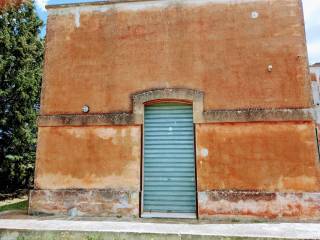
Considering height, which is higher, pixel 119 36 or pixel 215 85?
pixel 119 36

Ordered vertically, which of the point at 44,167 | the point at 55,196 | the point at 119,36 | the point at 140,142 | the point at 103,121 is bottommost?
the point at 55,196

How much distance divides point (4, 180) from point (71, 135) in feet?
31.1

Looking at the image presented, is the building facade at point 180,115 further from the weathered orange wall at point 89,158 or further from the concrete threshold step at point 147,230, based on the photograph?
the concrete threshold step at point 147,230

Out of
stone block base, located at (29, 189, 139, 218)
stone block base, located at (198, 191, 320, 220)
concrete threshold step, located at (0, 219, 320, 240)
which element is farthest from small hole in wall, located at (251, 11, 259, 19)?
stone block base, located at (29, 189, 139, 218)

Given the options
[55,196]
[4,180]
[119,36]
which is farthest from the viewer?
[4,180]

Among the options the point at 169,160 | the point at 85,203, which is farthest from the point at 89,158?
the point at 169,160

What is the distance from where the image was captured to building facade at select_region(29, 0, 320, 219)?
24.7ft

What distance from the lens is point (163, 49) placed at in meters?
8.48

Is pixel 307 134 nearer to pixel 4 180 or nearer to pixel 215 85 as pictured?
pixel 215 85

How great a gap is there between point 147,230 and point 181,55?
467cm

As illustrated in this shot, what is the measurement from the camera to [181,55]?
27.5ft

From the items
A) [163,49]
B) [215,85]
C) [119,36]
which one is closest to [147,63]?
A: [163,49]

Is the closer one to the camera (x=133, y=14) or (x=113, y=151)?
(x=113, y=151)

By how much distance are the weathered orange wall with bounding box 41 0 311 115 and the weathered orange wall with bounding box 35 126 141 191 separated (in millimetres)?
669
